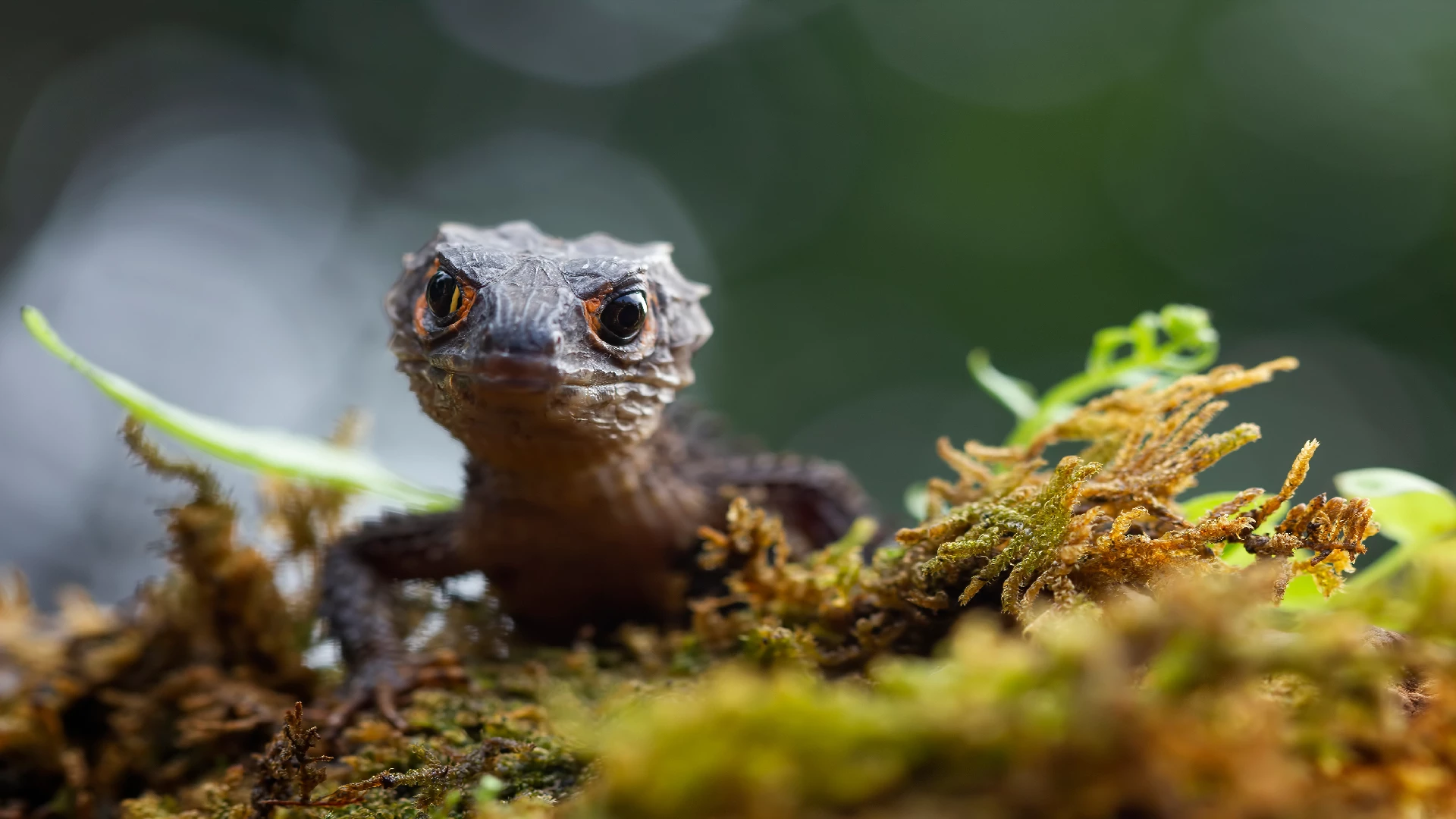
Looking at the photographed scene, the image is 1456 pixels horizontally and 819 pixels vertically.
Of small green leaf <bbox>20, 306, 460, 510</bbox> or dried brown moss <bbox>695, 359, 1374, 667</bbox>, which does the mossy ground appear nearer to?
dried brown moss <bbox>695, 359, 1374, 667</bbox>

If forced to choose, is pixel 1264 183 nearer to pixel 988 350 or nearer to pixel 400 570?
pixel 988 350

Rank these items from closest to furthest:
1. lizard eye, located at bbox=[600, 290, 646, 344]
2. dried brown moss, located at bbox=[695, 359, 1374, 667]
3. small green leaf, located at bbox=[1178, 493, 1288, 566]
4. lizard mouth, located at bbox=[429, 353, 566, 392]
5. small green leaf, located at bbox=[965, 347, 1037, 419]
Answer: dried brown moss, located at bbox=[695, 359, 1374, 667] → small green leaf, located at bbox=[1178, 493, 1288, 566] → lizard mouth, located at bbox=[429, 353, 566, 392] → lizard eye, located at bbox=[600, 290, 646, 344] → small green leaf, located at bbox=[965, 347, 1037, 419]

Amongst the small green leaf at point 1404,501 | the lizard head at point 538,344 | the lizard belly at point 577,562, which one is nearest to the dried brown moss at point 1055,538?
the small green leaf at point 1404,501

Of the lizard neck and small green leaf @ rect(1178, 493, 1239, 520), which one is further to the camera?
the lizard neck

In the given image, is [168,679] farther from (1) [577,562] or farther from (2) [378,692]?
(1) [577,562]

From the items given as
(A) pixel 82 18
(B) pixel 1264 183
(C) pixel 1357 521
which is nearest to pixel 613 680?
(C) pixel 1357 521

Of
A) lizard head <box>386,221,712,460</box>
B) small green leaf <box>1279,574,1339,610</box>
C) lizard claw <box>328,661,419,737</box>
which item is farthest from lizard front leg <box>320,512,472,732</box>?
small green leaf <box>1279,574,1339,610</box>

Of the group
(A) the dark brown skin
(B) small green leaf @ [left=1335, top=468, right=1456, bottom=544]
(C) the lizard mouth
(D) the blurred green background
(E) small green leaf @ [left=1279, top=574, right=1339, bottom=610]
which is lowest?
(E) small green leaf @ [left=1279, top=574, right=1339, bottom=610]
